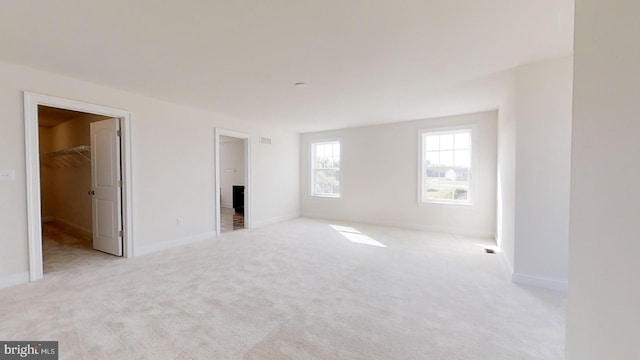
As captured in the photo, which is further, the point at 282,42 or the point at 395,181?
the point at 395,181

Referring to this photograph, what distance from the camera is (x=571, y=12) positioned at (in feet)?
6.38

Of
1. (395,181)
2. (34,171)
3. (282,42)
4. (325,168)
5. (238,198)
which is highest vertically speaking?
(282,42)

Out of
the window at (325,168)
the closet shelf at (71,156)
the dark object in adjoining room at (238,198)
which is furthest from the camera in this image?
the dark object in adjoining room at (238,198)

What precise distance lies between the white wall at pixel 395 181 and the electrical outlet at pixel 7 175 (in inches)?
210

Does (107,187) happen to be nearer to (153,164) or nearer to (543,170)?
(153,164)

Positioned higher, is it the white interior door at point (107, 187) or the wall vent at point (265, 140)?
the wall vent at point (265, 140)

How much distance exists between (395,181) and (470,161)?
1539 mm

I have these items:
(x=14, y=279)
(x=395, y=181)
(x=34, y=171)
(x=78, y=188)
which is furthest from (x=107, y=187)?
(x=395, y=181)

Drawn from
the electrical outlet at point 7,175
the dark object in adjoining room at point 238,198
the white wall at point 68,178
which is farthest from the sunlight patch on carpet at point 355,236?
the white wall at point 68,178

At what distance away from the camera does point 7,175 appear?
285 cm

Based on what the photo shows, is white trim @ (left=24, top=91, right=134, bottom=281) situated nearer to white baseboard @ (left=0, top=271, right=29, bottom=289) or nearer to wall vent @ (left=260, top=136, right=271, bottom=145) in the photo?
white baseboard @ (left=0, top=271, right=29, bottom=289)

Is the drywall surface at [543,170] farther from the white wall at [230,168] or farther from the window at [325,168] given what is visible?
the white wall at [230,168]

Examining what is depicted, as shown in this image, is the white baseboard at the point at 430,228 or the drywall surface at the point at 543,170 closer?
the drywall surface at the point at 543,170

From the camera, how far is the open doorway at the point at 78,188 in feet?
12.6
